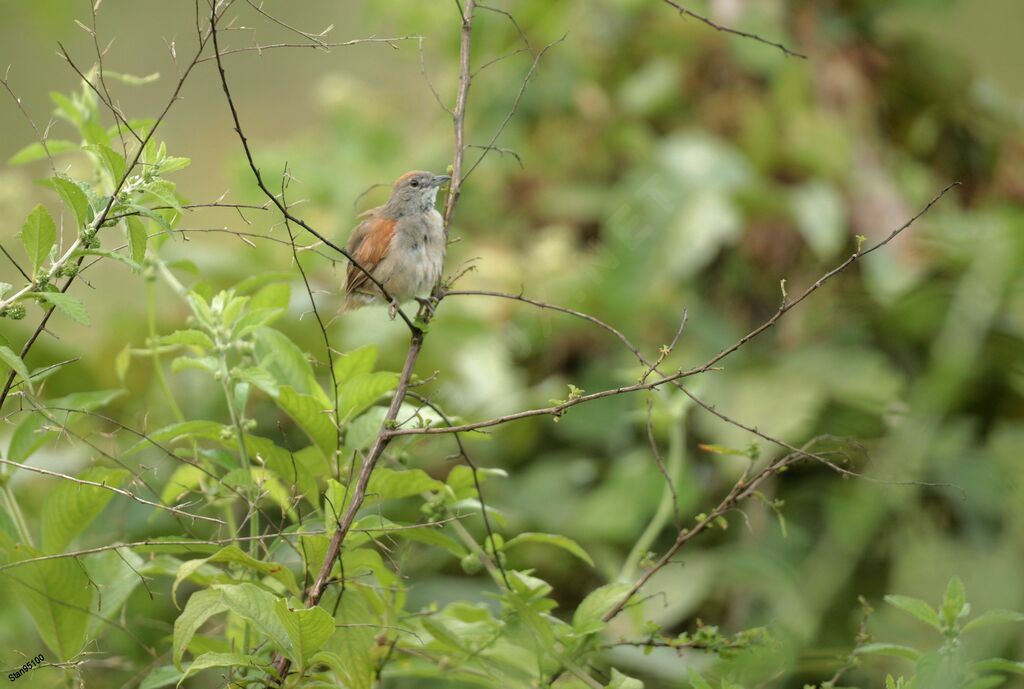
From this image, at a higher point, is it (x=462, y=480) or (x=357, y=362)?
(x=357, y=362)

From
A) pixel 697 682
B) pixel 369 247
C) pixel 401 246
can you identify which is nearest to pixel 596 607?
pixel 697 682

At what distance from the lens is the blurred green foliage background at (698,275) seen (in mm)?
3162

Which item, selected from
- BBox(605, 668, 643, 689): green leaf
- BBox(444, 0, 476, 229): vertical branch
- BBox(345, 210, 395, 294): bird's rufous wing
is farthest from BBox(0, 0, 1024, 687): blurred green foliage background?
BBox(444, 0, 476, 229): vertical branch

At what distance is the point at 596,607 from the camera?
1621mm

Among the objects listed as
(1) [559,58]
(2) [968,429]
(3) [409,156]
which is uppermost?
(1) [559,58]

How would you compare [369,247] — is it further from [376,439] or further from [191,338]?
[376,439]

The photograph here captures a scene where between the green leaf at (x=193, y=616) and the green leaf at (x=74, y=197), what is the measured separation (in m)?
0.53

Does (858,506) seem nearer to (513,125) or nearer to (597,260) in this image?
(597,260)

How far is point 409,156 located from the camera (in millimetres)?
4883

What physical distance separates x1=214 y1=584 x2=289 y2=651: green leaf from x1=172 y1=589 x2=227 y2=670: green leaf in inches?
0.8

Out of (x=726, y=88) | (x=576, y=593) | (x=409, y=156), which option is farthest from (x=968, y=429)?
(x=409, y=156)

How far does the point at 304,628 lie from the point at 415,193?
1634 millimetres

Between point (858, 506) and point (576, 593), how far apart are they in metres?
0.90

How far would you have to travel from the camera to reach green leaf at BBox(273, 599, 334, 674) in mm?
1312
